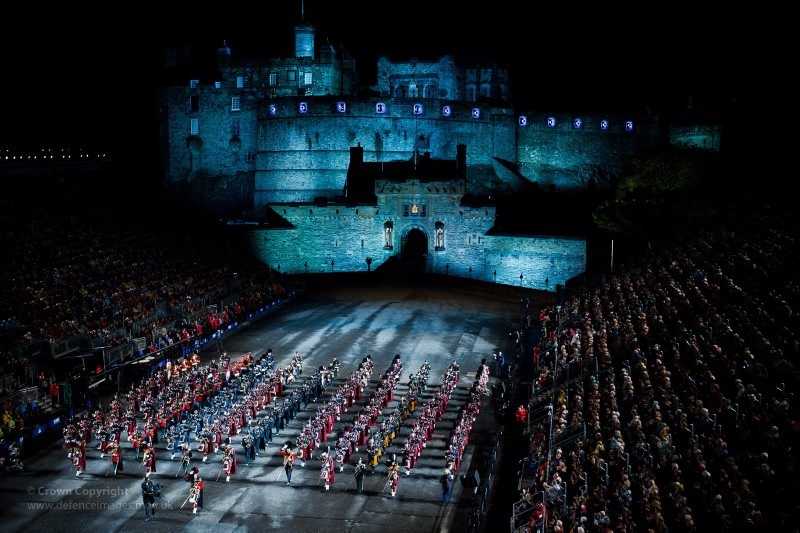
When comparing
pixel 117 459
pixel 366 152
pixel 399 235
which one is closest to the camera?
pixel 117 459

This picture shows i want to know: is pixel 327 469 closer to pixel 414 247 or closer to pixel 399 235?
pixel 399 235

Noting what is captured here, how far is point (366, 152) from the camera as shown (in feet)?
200

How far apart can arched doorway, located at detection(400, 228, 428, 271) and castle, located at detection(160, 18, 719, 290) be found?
0.08 m

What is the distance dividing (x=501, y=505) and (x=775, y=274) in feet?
45.0

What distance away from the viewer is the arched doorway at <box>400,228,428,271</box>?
180ft

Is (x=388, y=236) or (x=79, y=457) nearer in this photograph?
(x=79, y=457)

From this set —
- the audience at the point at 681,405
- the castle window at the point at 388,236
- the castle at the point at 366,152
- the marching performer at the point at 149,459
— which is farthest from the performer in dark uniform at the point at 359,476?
the castle window at the point at 388,236

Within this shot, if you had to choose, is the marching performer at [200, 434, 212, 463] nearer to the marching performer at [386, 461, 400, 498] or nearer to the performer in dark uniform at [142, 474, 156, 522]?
the performer in dark uniform at [142, 474, 156, 522]

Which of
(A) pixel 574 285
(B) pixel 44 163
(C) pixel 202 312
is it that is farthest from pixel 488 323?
(B) pixel 44 163

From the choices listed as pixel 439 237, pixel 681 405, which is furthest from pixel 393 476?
pixel 439 237

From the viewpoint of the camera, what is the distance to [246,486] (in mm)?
20875

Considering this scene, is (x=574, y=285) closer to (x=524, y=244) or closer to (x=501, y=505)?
(x=524, y=244)

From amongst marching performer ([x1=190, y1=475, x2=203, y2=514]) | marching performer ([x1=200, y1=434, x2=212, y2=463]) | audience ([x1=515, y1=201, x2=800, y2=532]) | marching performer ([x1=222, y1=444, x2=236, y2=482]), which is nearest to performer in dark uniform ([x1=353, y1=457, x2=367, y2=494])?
marching performer ([x1=222, y1=444, x2=236, y2=482])

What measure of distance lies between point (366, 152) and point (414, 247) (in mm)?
10165
